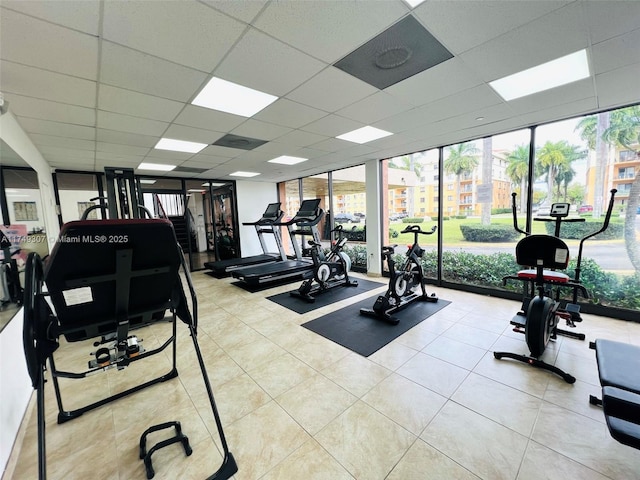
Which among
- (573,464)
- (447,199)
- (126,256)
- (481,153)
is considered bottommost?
(573,464)

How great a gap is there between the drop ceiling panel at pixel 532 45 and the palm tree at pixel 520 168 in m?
2.24

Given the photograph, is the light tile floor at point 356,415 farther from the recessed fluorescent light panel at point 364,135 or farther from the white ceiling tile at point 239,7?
the recessed fluorescent light panel at point 364,135

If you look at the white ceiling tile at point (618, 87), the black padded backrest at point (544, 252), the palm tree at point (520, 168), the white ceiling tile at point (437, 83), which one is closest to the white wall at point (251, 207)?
the white ceiling tile at point (437, 83)

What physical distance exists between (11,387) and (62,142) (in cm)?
355

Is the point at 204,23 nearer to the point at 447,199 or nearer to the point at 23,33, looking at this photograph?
the point at 23,33

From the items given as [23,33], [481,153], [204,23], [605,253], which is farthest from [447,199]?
[23,33]

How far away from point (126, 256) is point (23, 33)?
1710mm

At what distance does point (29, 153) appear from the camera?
3512 mm

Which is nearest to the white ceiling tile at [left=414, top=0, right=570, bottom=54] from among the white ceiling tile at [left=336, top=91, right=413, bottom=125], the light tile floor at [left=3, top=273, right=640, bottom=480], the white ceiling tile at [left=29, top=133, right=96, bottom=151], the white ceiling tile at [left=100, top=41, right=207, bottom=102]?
the white ceiling tile at [left=336, top=91, right=413, bottom=125]

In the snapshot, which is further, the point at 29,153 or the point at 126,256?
the point at 29,153

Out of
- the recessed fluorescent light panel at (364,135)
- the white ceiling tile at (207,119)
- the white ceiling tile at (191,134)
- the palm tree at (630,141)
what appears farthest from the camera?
the recessed fluorescent light panel at (364,135)

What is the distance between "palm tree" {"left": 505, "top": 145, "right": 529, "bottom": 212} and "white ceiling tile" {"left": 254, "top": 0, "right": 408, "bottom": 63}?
3575 millimetres

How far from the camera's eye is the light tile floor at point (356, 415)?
160 cm

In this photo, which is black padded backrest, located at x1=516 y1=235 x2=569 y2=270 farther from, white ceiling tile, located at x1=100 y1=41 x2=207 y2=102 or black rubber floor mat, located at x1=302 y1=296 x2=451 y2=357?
white ceiling tile, located at x1=100 y1=41 x2=207 y2=102
